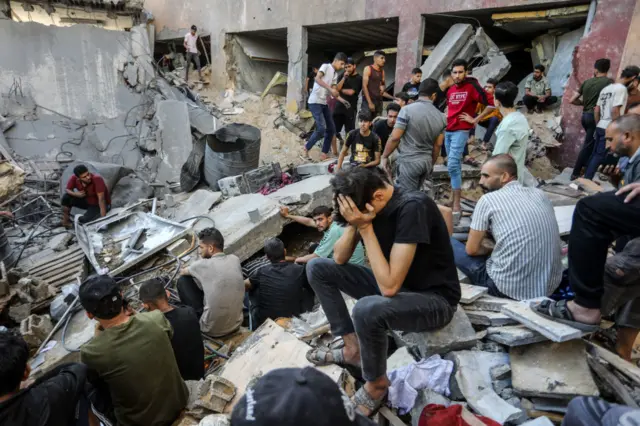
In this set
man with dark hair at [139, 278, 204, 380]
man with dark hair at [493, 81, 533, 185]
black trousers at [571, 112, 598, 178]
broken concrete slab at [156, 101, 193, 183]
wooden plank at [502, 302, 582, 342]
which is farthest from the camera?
broken concrete slab at [156, 101, 193, 183]

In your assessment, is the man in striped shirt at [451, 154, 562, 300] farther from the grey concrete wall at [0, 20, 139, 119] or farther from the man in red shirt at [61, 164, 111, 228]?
the grey concrete wall at [0, 20, 139, 119]

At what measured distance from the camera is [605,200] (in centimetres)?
214

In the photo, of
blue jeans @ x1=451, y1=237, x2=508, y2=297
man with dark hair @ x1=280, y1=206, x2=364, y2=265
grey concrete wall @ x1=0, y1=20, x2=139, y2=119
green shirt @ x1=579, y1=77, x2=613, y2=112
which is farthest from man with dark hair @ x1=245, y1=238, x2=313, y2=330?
grey concrete wall @ x1=0, y1=20, x2=139, y2=119

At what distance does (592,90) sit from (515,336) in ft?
15.8

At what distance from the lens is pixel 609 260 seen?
251 centimetres

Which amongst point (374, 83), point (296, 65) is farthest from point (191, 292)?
point (296, 65)

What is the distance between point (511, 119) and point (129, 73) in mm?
10217

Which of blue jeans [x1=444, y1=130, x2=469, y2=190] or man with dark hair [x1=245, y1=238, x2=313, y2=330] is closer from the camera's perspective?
man with dark hair [x1=245, y1=238, x2=313, y2=330]

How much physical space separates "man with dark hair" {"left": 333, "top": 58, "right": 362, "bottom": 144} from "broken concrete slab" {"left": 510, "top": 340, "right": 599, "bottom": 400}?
5706 millimetres

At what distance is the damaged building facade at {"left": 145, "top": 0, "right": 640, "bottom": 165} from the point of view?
21.3 feet

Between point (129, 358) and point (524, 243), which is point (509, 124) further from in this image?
point (129, 358)

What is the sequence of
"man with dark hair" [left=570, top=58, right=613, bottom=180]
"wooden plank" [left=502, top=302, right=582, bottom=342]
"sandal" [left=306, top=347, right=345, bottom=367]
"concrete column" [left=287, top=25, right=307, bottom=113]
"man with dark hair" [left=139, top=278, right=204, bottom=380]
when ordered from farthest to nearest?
"concrete column" [left=287, top=25, right=307, bottom=113] < "man with dark hair" [left=570, top=58, right=613, bottom=180] < "man with dark hair" [left=139, top=278, right=204, bottom=380] < "sandal" [left=306, top=347, right=345, bottom=367] < "wooden plank" [left=502, top=302, right=582, bottom=342]

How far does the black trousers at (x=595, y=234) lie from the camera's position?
2090 millimetres

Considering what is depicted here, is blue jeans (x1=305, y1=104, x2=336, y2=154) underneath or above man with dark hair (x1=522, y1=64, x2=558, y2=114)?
underneath
